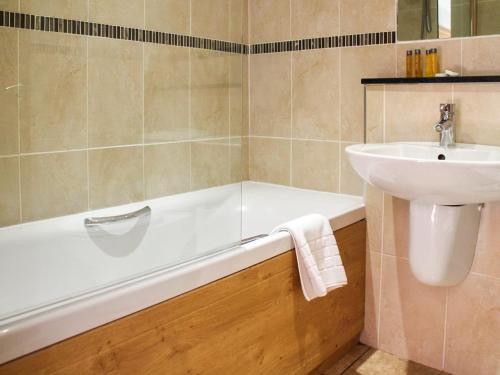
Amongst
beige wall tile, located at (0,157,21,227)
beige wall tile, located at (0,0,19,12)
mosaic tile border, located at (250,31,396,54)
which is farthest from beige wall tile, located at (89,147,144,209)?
mosaic tile border, located at (250,31,396,54)

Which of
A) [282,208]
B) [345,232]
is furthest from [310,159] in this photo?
[345,232]

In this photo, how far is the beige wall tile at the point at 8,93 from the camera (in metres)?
1.53

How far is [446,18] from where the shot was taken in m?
2.27

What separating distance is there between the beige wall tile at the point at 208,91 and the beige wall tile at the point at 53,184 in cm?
46

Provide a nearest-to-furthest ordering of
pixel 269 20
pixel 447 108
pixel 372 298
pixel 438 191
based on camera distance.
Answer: pixel 438 191 → pixel 447 108 → pixel 372 298 → pixel 269 20

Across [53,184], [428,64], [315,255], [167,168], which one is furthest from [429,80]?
[53,184]

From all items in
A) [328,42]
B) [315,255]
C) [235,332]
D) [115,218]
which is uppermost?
[328,42]

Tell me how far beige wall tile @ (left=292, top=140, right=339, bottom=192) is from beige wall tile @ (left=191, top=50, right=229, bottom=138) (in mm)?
827

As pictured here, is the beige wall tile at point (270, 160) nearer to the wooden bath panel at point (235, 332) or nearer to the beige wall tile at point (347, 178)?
the beige wall tile at point (347, 178)

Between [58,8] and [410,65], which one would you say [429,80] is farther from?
[58,8]

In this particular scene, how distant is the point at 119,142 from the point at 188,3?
0.58 metres

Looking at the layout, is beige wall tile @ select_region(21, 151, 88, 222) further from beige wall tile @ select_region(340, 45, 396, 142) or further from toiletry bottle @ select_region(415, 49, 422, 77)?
toiletry bottle @ select_region(415, 49, 422, 77)

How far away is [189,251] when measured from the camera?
5.53ft

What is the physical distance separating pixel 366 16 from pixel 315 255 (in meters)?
1.22
